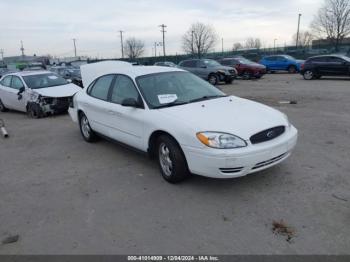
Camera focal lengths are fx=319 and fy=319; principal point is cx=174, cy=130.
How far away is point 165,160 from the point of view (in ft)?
14.6

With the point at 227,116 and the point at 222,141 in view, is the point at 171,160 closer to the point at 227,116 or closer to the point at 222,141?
the point at 222,141

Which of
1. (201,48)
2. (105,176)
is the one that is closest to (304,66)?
(105,176)

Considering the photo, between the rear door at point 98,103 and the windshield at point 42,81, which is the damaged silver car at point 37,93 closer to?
the windshield at point 42,81

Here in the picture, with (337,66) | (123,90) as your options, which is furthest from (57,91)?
(337,66)

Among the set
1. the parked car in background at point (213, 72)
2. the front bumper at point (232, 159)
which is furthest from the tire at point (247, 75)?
the front bumper at point (232, 159)

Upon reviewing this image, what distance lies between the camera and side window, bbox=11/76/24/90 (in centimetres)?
1108

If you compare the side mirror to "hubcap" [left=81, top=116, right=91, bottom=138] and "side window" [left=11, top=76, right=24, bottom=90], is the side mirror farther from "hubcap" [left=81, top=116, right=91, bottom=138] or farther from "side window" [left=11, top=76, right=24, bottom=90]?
"side window" [left=11, top=76, right=24, bottom=90]

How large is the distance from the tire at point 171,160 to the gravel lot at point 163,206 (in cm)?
Result: 15

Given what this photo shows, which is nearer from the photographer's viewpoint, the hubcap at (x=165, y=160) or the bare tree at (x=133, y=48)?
the hubcap at (x=165, y=160)

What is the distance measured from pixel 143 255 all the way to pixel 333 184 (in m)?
2.72

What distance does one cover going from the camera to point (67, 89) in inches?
429

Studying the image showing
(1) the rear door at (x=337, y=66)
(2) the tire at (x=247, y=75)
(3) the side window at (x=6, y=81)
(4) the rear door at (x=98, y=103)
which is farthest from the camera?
(2) the tire at (x=247, y=75)

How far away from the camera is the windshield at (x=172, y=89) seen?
15.6 ft

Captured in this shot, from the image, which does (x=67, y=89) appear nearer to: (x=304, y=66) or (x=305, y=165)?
(x=305, y=165)
